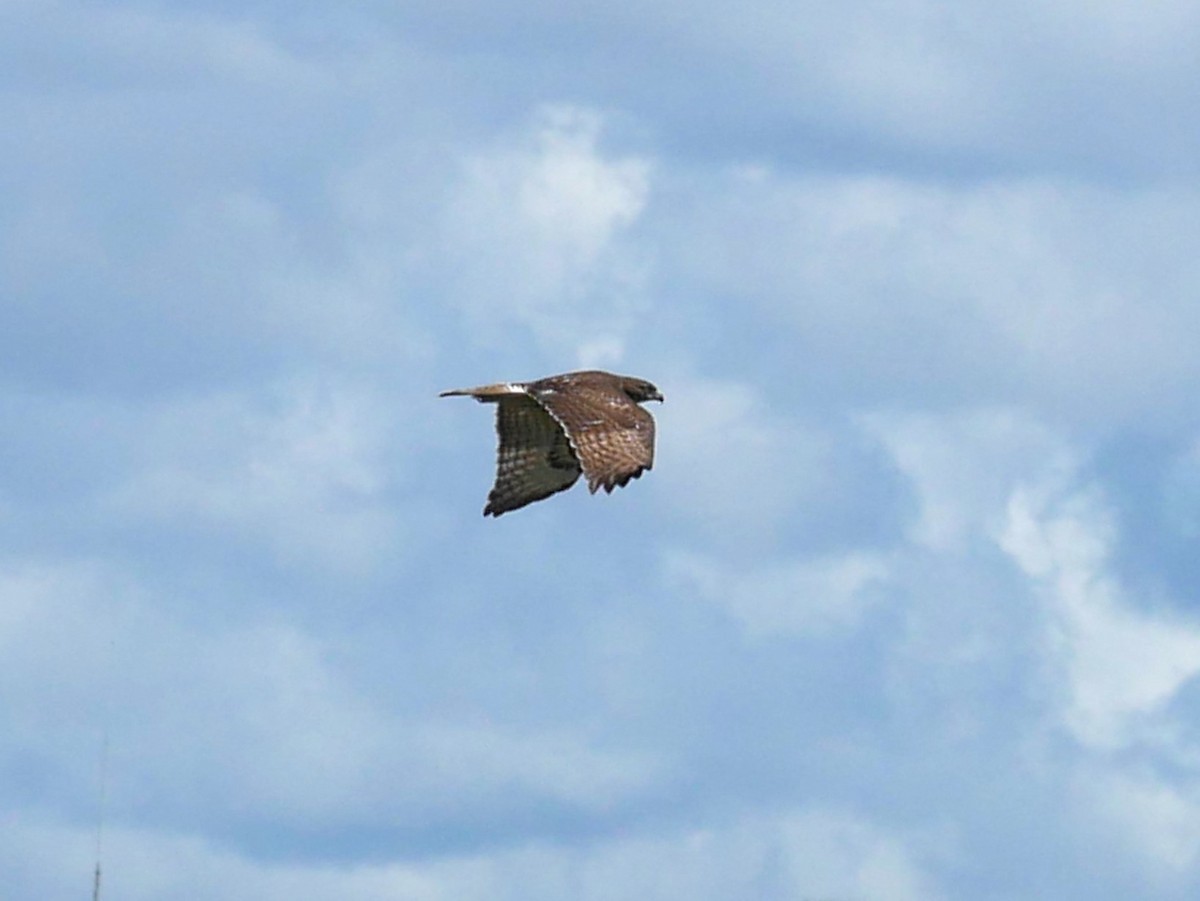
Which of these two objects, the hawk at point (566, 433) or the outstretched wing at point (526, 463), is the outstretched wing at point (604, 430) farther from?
the outstretched wing at point (526, 463)

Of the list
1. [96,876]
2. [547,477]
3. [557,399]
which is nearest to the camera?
[96,876]

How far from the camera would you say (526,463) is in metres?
75.5

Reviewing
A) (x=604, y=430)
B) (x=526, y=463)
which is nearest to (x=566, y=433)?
(x=604, y=430)

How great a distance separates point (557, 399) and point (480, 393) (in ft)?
6.97

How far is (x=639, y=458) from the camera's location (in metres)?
66.5

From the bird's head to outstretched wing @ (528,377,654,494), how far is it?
1889 millimetres

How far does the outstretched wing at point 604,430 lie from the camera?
6619 cm

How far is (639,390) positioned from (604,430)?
5709 mm

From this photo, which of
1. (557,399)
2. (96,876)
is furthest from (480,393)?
(96,876)

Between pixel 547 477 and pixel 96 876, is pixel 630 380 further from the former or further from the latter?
pixel 96 876

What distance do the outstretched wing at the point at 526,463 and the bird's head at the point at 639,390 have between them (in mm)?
2099

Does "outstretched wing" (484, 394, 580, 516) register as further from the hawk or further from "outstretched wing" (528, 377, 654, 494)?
"outstretched wing" (528, 377, 654, 494)

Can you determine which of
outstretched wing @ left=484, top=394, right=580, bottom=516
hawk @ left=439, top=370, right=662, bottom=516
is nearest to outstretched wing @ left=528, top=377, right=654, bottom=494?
hawk @ left=439, top=370, right=662, bottom=516

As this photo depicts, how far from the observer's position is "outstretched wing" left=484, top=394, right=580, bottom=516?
75.1 m
